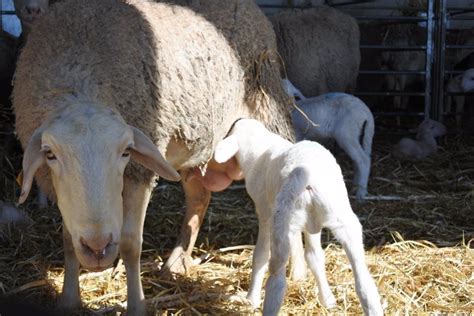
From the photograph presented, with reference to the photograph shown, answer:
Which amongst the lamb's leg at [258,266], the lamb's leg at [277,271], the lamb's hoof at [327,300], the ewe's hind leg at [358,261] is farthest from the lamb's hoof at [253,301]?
the ewe's hind leg at [358,261]

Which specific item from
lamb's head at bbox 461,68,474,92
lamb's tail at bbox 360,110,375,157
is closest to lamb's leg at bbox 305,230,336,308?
lamb's tail at bbox 360,110,375,157

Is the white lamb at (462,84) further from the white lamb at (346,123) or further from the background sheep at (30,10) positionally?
the background sheep at (30,10)

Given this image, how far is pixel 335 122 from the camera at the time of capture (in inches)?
236

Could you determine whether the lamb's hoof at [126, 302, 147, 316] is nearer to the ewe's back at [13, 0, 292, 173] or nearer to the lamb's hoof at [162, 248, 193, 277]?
the lamb's hoof at [162, 248, 193, 277]

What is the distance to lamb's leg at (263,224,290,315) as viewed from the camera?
2.72 meters

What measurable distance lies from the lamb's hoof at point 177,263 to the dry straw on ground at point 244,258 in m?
0.06

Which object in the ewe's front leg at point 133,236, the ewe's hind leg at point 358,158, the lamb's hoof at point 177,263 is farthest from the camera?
the ewe's hind leg at point 358,158

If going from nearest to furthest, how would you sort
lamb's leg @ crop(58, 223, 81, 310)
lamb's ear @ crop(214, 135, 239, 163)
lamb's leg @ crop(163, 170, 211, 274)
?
lamb's leg @ crop(58, 223, 81, 310)
lamb's ear @ crop(214, 135, 239, 163)
lamb's leg @ crop(163, 170, 211, 274)

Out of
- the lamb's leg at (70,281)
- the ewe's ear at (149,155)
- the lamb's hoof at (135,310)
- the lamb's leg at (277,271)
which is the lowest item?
the lamb's hoof at (135,310)

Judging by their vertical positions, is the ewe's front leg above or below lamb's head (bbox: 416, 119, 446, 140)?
above

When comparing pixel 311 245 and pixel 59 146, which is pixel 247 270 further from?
pixel 59 146

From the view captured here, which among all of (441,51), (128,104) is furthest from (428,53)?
(128,104)

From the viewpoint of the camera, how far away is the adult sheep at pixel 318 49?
7.12 meters

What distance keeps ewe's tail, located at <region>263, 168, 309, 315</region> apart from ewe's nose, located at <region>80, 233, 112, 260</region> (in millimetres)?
636
